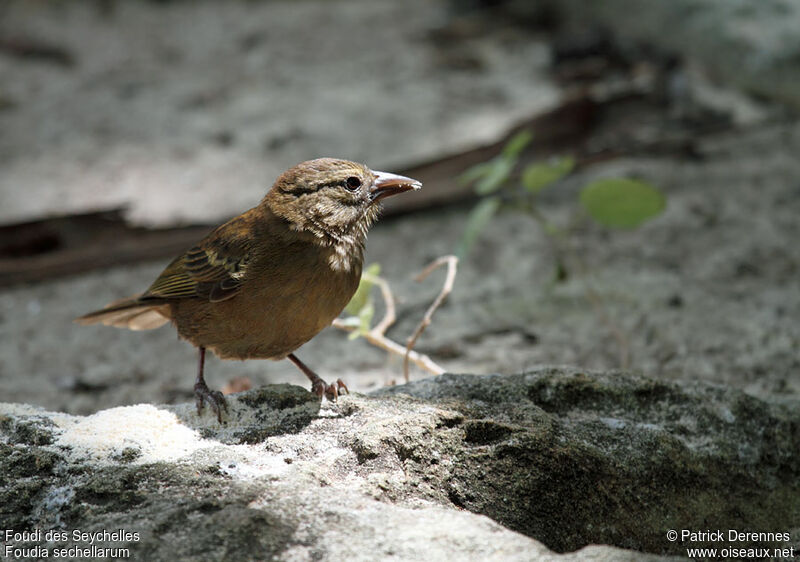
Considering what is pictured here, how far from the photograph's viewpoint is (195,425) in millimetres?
2689

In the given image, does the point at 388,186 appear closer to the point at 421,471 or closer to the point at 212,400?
the point at 212,400

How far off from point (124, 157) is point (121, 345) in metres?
2.20

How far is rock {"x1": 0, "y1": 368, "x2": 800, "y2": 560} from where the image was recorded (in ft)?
6.84

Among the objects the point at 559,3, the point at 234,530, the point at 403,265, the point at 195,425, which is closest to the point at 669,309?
the point at 403,265

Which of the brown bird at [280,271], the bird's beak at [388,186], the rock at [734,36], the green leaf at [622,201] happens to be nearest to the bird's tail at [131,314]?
the brown bird at [280,271]

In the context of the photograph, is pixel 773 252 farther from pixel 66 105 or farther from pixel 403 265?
pixel 66 105

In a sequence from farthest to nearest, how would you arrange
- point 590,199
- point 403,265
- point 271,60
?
point 271,60, point 403,265, point 590,199

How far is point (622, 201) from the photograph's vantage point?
14.0 feet

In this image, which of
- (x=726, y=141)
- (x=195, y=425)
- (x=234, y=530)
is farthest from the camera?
(x=726, y=141)

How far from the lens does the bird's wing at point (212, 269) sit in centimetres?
311

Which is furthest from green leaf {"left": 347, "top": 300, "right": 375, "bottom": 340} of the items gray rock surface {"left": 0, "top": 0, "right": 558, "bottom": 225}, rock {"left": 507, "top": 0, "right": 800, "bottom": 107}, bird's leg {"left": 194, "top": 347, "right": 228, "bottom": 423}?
rock {"left": 507, "top": 0, "right": 800, "bottom": 107}

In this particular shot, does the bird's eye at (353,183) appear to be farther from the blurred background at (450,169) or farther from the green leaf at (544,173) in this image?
the green leaf at (544,173)

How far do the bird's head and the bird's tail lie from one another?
0.76 m

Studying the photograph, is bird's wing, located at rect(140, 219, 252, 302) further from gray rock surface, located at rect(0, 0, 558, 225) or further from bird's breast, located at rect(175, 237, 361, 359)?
gray rock surface, located at rect(0, 0, 558, 225)
